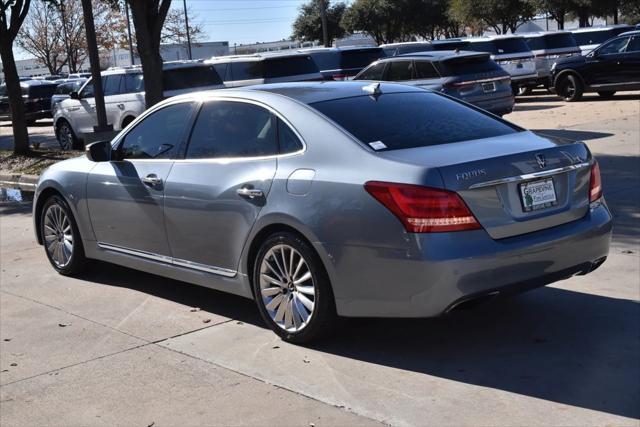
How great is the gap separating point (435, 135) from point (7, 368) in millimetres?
3094

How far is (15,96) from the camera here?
57.4 feet

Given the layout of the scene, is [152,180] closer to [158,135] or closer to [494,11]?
[158,135]

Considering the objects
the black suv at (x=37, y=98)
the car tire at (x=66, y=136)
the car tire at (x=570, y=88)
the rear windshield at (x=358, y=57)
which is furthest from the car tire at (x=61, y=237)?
the black suv at (x=37, y=98)

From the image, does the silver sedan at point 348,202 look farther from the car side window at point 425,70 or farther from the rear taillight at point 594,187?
the car side window at point 425,70

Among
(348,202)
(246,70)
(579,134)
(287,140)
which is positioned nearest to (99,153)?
(287,140)

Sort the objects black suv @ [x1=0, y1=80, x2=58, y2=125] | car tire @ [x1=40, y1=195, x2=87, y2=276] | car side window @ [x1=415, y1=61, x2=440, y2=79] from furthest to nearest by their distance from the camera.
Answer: black suv @ [x1=0, y1=80, x2=58, y2=125], car side window @ [x1=415, y1=61, x2=440, y2=79], car tire @ [x1=40, y1=195, x2=87, y2=276]

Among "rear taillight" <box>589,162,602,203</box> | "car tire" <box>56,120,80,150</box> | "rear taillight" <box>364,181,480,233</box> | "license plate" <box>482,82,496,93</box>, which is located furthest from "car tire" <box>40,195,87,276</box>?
"car tire" <box>56,120,80,150</box>

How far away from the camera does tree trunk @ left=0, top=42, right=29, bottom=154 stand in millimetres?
17312


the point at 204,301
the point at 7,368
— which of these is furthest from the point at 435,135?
the point at 7,368

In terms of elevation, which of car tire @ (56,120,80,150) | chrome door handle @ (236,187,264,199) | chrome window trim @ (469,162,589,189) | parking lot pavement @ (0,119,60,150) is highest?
chrome window trim @ (469,162,589,189)

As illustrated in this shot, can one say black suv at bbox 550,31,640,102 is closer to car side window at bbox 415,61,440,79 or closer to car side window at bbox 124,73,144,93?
car side window at bbox 415,61,440,79

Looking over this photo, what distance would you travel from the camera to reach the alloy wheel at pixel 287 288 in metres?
5.26

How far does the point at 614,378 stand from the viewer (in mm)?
4699

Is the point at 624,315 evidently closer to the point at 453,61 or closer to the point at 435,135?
the point at 435,135
